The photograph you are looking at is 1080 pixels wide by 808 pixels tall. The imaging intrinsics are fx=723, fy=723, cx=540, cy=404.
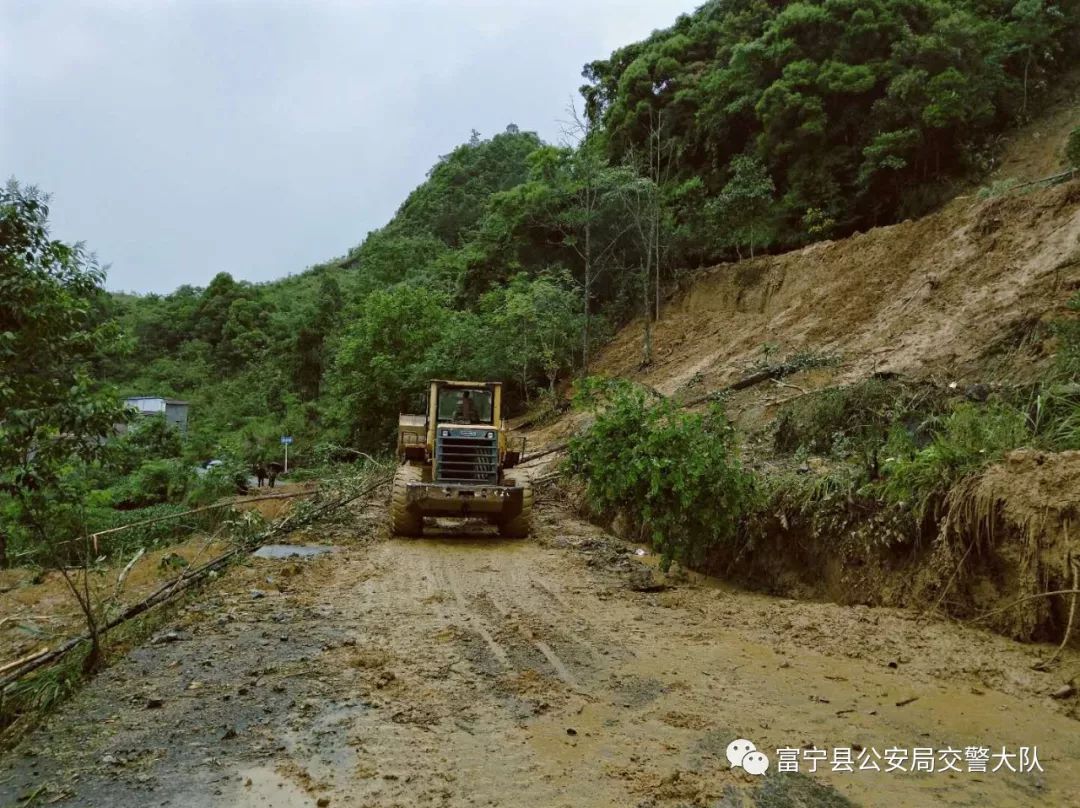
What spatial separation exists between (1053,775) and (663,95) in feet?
86.1

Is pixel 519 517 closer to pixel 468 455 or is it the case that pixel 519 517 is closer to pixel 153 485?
pixel 468 455

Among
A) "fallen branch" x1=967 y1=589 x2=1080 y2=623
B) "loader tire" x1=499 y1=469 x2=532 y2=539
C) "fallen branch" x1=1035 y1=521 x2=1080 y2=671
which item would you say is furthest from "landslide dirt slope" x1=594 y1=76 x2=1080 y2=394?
"loader tire" x1=499 y1=469 x2=532 y2=539

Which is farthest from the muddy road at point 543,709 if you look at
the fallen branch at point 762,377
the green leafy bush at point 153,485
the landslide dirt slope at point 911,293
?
the green leafy bush at point 153,485

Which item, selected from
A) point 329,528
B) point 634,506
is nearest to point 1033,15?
point 634,506

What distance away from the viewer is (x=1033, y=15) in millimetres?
20984

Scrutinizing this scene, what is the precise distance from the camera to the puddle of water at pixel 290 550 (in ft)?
32.2

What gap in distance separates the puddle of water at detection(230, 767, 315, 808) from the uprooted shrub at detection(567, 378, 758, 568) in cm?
452

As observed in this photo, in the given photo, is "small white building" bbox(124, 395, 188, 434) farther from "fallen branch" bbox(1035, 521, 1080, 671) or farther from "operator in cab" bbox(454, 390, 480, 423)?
"fallen branch" bbox(1035, 521, 1080, 671)

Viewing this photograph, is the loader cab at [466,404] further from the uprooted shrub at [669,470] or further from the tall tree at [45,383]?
the tall tree at [45,383]

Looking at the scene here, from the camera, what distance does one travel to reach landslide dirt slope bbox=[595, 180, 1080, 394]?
12398mm

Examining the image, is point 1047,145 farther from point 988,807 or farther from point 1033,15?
point 988,807

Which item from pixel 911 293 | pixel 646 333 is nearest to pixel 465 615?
pixel 911 293

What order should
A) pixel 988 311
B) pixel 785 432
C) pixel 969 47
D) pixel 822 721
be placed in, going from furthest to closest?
pixel 969 47 < pixel 988 311 < pixel 785 432 < pixel 822 721

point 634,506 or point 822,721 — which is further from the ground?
point 634,506
